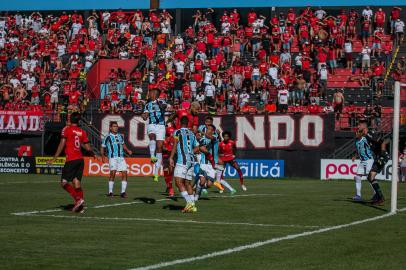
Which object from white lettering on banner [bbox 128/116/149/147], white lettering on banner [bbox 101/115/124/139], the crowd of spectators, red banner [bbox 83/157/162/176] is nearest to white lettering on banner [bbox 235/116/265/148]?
the crowd of spectators

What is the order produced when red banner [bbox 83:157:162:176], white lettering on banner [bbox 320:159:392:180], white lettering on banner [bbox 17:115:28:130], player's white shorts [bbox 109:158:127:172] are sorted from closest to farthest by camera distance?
player's white shorts [bbox 109:158:127:172] < white lettering on banner [bbox 320:159:392:180] < red banner [bbox 83:157:162:176] < white lettering on banner [bbox 17:115:28:130]

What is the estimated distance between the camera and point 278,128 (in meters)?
42.7

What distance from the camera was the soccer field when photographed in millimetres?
11594

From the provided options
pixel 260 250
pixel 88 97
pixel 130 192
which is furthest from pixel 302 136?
pixel 260 250

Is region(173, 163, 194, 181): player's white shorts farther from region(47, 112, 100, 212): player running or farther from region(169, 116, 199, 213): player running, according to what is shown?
region(47, 112, 100, 212): player running

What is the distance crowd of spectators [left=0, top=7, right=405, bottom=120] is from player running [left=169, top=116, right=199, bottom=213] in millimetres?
24596

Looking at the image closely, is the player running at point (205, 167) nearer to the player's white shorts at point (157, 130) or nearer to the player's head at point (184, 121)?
the player's white shorts at point (157, 130)

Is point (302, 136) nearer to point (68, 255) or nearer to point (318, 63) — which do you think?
point (318, 63)

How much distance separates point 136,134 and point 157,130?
21.0 m

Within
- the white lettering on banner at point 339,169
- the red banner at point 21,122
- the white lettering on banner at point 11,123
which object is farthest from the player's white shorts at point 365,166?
the white lettering on banner at point 11,123

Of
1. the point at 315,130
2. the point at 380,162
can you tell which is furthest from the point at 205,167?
the point at 315,130

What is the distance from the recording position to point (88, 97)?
161ft

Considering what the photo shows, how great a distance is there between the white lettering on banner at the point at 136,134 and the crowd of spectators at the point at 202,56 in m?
1.05

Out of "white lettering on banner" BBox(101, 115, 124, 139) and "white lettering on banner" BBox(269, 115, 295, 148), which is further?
"white lettering on banner" BBox(101, 115, 124, 139)
